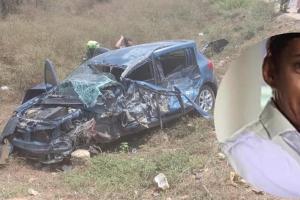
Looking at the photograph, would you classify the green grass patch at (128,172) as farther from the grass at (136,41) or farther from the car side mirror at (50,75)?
the car side mirror at (50,75)

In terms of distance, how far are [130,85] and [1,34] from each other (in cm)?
646

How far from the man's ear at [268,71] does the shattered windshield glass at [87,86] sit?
22.6 feet

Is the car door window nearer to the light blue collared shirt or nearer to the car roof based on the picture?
the car roof

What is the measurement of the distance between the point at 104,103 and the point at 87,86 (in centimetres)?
38

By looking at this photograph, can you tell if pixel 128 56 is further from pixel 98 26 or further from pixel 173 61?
pixel 98 26

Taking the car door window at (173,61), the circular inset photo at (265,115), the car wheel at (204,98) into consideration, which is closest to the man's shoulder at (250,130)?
the circular inset photo at (265,115)

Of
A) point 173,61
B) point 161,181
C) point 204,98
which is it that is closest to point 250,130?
point 161,181

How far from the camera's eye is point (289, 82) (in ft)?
2.29

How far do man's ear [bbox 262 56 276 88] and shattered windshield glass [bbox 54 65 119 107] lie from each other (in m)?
6.90

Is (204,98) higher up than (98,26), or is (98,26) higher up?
(204,98)

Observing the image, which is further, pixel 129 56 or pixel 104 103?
pixel 129 56

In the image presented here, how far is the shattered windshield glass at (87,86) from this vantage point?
25.0 feet

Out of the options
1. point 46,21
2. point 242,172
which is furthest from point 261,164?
point 46,21

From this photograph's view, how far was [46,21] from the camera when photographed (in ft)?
51.8
